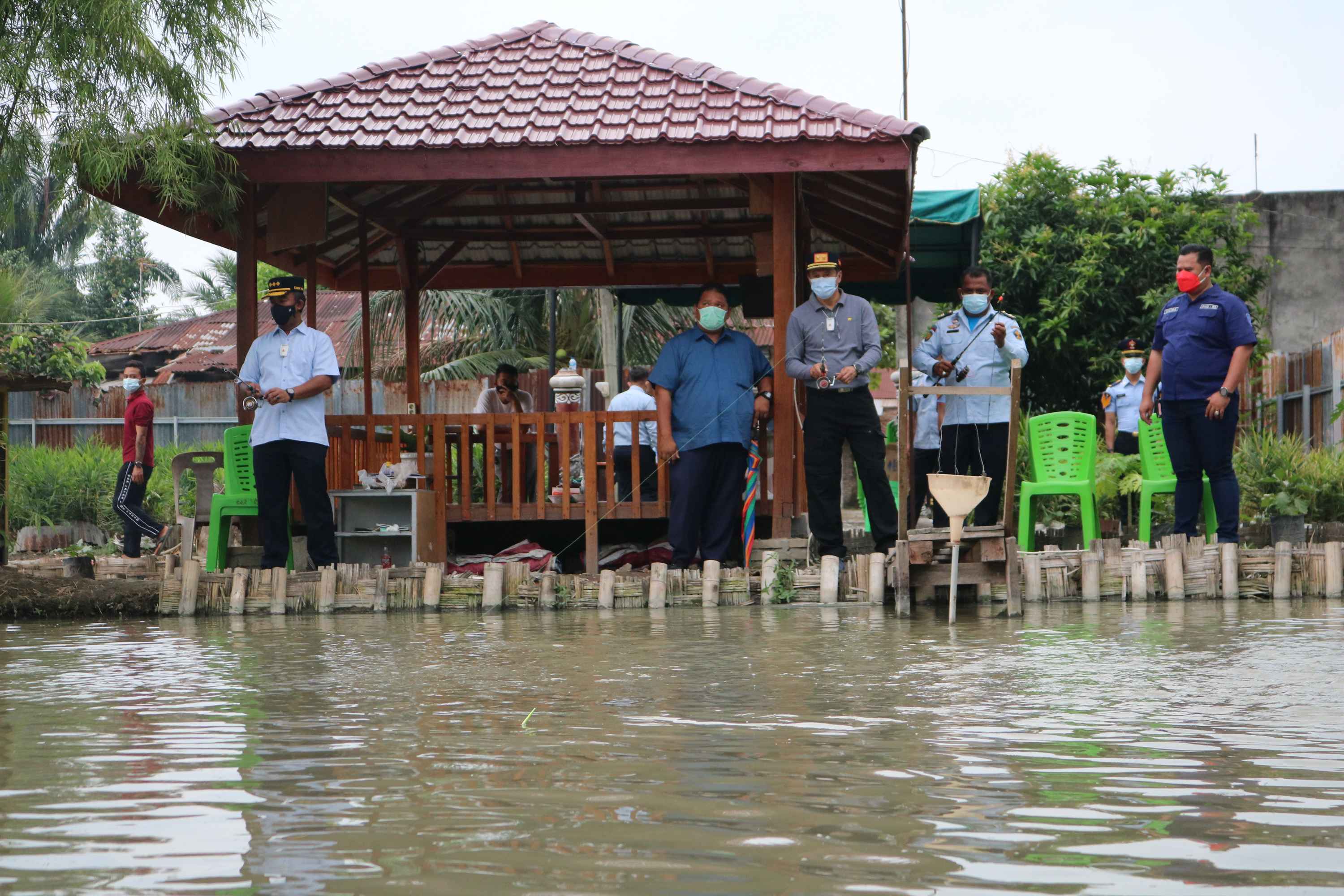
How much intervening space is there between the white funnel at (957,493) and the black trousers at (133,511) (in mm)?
7653

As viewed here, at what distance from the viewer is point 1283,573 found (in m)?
8.43

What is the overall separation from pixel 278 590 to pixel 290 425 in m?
1.09

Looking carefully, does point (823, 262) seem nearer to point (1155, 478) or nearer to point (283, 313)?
point (1155, 478)

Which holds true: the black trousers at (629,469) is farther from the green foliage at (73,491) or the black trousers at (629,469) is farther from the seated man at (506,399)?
the green foliage at (73,491)

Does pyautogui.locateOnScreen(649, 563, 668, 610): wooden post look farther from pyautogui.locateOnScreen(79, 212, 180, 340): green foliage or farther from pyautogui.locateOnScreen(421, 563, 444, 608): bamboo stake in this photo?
pyautogui.locateOnScreen(79, 212, 180, 340): green foliage

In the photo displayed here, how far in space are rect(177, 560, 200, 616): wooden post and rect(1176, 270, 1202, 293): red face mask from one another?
619cm

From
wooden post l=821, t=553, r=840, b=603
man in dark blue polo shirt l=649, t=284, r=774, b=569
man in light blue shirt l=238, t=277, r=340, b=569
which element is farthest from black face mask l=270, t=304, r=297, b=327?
wooden post l=821, t=553, r=840, b=603

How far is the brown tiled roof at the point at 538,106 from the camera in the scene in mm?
9484

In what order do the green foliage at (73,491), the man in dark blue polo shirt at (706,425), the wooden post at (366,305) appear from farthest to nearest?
1. the green foliage at (73,491)
2. the wooden post at (366,305)
3. the man in dark blue polo shirt at (706,425)

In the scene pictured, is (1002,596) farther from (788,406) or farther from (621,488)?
(621,488)

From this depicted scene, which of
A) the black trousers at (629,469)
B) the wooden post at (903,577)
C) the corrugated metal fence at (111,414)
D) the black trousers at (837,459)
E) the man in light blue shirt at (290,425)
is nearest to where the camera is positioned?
the wooden post at (903,577)

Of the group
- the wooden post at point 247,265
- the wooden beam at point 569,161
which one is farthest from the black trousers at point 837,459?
the wooden post at point 247,265

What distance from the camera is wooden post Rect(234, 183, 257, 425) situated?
10195 mm

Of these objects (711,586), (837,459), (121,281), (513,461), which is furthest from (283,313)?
(121,281)
